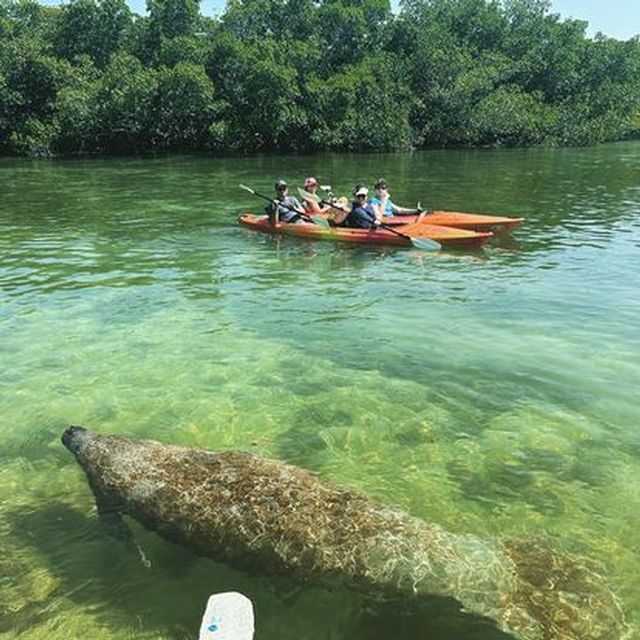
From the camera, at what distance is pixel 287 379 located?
8250mm

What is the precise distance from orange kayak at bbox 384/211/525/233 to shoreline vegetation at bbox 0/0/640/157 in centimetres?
3369

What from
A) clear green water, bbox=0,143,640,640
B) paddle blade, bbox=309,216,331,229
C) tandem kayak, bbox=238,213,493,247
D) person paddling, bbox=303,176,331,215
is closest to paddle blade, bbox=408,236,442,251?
tandem kayak, bbox=238,213,493,247

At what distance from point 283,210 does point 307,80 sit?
3776 cm

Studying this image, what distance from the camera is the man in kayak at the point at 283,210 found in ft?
55.9

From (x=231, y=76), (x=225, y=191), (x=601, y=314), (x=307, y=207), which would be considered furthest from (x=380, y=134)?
(x=601, y=314)

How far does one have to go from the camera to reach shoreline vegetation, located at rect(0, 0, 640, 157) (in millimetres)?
48188

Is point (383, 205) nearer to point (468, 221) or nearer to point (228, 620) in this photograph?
point (468, 221)

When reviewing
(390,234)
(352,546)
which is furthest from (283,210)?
(352,546)

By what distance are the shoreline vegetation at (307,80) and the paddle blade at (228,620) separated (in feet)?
156

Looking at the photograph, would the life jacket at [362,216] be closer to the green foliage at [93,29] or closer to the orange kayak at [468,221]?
the orange kayak at [468,221]

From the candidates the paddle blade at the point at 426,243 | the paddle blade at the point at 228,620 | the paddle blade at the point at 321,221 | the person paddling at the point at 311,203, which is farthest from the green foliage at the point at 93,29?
the paddle blade at the point at 228,620

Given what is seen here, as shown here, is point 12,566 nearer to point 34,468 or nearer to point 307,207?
point 34,468

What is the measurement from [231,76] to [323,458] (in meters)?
49.5

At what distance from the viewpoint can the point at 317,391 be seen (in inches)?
310
